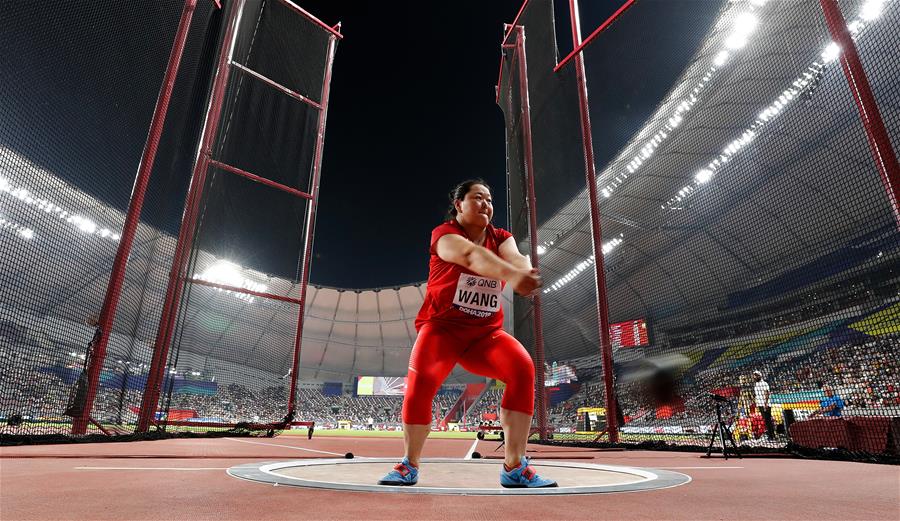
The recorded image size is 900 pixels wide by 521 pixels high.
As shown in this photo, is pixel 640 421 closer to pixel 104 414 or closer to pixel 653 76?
pixel 653 76

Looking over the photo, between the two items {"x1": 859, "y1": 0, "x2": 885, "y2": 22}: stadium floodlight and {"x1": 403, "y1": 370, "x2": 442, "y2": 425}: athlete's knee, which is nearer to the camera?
{"x1": 403, "y1": 370, "x2": 442, "y2": 425}: athlete's knee

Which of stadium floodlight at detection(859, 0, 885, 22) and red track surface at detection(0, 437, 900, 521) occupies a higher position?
stadium floodlight at detection(859, 0, 885, 22)

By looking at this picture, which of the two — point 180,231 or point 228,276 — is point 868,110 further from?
point 228,276

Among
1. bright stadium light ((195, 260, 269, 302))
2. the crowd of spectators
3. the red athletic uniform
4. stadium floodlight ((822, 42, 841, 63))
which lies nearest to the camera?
the red athletic uniform

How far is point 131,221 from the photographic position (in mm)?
5066

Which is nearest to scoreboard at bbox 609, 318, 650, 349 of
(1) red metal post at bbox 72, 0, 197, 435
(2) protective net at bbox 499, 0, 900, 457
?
(2) protective net at bbox 499, 0, 900, 457

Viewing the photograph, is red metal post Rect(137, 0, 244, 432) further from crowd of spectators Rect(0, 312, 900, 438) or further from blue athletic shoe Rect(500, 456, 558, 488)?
blue athletic shoe Rect(500, 456, 558, 488)

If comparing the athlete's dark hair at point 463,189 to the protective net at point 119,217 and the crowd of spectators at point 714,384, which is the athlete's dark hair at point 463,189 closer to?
the crowd of spectators at point 714,384

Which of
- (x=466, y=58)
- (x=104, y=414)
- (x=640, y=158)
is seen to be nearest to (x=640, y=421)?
(x=640, y=158)

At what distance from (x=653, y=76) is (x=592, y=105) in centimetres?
95

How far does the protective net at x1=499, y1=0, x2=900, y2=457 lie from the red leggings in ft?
8.81

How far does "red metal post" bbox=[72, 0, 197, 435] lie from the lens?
4715 millimetres

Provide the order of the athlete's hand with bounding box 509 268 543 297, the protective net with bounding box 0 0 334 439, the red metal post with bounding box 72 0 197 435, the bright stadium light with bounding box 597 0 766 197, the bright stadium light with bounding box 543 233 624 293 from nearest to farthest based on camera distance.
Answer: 1. the athlete's hand with bounding box 509 268 543 297
2. the protective net with bounding box 0 0 334 439
3. the red metal post with bounding box 72 0 197 435
4. the bright stadium light with bounding box 597 0 766 197
5. the bright stadium light with bounding box 543 233 624 293

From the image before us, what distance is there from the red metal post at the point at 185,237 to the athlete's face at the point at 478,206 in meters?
5.71
